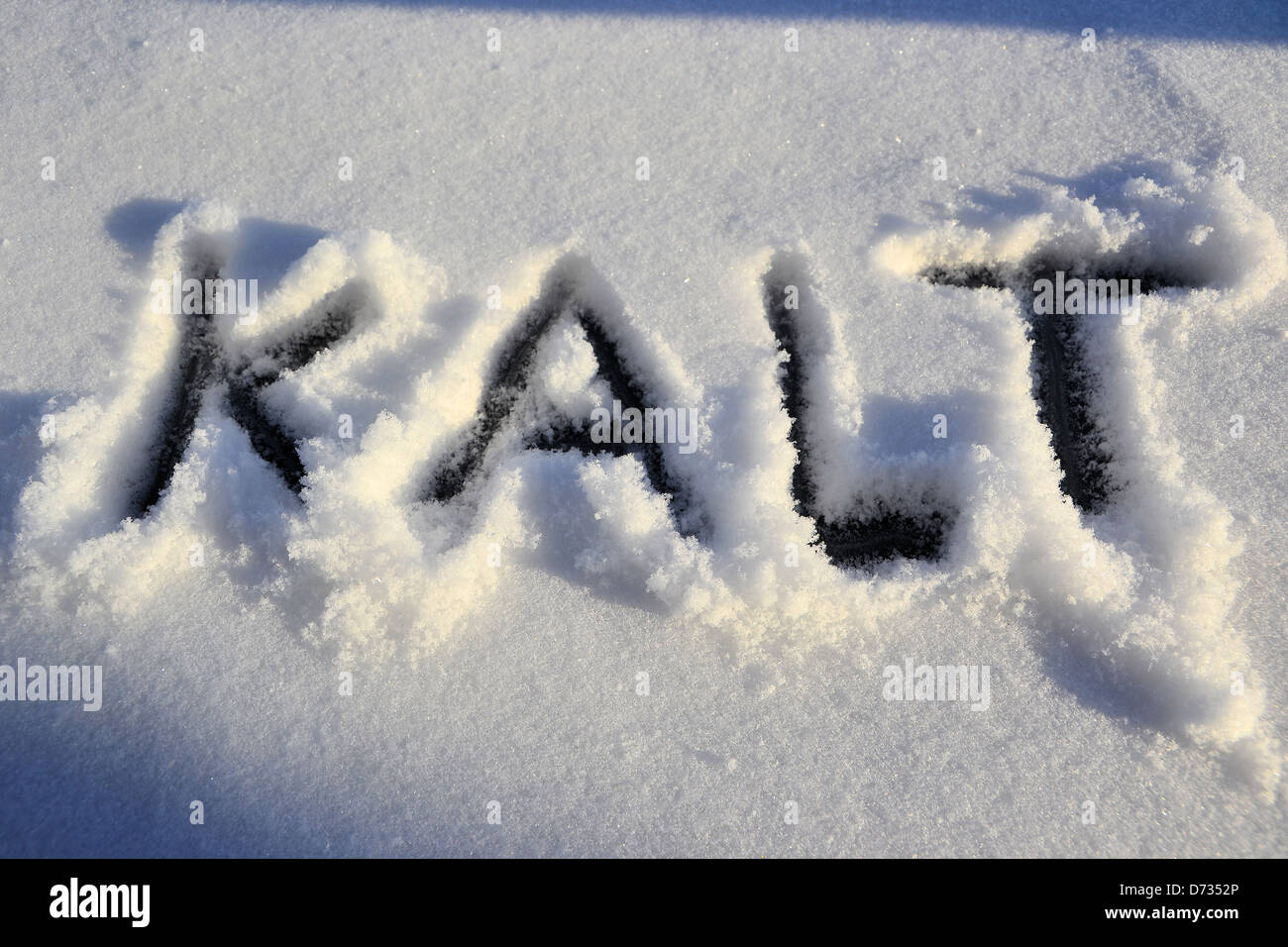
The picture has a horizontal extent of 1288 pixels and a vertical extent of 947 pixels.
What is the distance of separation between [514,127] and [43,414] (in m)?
0.99

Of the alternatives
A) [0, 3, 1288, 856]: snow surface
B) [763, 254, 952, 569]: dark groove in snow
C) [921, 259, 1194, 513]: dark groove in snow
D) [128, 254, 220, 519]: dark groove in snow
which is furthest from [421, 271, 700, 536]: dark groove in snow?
[921, 259, 1194, 513]: dark groove in snow

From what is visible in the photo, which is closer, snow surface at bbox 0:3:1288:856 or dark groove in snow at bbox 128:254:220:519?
snow surface at bbox 0:3:1288:856

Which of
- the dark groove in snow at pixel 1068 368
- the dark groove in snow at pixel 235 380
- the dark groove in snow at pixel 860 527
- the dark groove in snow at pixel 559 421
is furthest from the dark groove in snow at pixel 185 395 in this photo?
the dark groove in snow at pixel 1068 368

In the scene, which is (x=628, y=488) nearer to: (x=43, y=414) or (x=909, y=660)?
(x=909, y=660)

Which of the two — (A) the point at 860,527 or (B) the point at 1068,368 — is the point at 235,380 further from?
(B) the point at 1068,368

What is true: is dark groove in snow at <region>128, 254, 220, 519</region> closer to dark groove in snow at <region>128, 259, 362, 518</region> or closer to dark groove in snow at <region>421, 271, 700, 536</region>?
dark groove in snow at <region>128, 259, 362, 518</region>

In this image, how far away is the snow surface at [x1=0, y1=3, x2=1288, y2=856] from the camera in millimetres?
1229

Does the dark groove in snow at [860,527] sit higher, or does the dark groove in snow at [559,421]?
the dark groove in snow at [559,421]

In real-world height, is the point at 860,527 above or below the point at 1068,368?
below

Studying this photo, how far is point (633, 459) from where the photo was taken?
1.41 meters

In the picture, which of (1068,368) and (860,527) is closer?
(860,527)

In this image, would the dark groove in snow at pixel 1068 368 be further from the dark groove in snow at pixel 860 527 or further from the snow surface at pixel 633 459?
the dark groove in snow at pixel 860 527

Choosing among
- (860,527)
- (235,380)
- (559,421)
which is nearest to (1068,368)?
(860,527)

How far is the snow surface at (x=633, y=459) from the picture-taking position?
1229 mm
